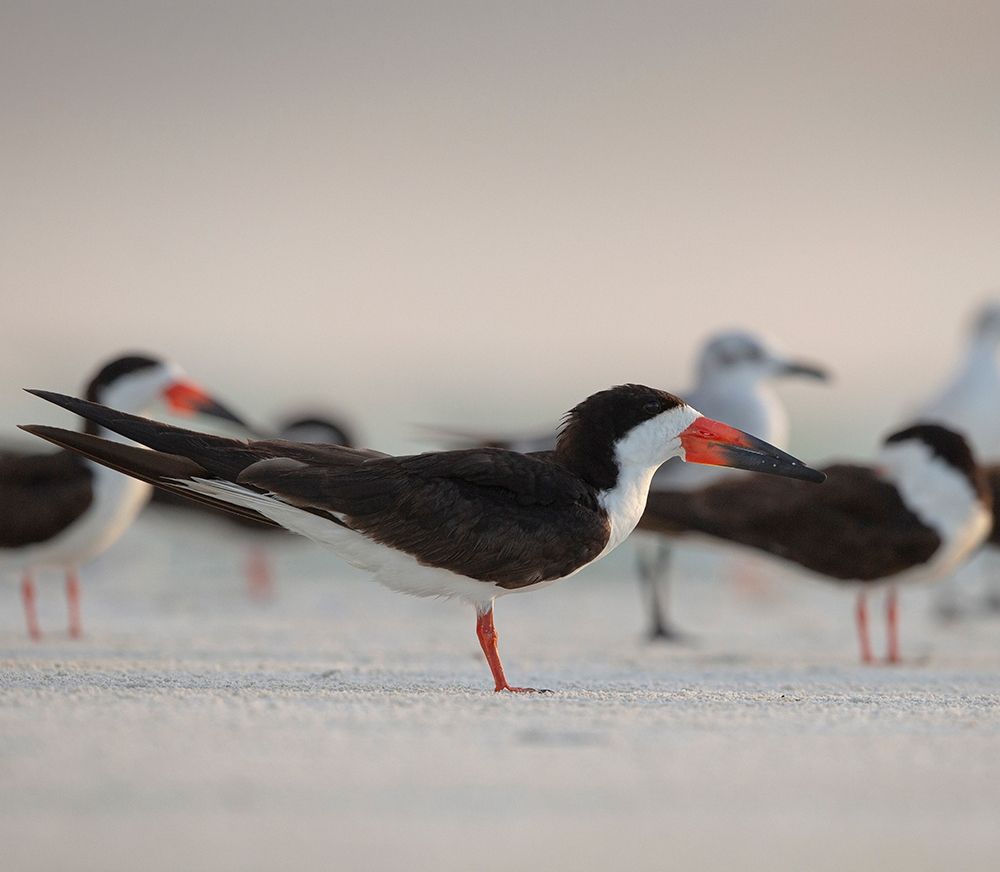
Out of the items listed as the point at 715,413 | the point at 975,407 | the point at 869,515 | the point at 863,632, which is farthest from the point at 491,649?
the point at 975,407

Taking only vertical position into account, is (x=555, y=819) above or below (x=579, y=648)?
above

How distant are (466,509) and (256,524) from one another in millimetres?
5438

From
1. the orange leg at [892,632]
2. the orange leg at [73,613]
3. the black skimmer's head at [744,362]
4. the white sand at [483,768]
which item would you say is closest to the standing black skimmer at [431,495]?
the white sand at [483,768]

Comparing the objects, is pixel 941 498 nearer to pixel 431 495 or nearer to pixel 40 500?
pixel 431 495

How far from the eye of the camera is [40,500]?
7.70 meters

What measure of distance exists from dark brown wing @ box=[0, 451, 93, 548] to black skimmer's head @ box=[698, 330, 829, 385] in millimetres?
5593

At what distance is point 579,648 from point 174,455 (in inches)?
133

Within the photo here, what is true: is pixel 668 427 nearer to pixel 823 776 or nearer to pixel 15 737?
pixel 823 776

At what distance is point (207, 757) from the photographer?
337cm

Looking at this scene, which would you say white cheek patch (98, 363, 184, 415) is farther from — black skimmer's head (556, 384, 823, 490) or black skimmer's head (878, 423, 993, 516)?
black skimmer's head (878, 423, 993, 516)

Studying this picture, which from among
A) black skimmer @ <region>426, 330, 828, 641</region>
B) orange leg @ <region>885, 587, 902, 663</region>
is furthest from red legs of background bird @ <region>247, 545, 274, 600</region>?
orange leg @ <region>885, 587, 902, 663</region>

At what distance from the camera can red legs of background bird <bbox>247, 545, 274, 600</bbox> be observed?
1107 centimetres

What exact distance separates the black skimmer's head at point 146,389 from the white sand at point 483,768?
2.21 metres

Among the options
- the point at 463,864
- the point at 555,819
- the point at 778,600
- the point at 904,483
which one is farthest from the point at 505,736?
the point at 778,600
